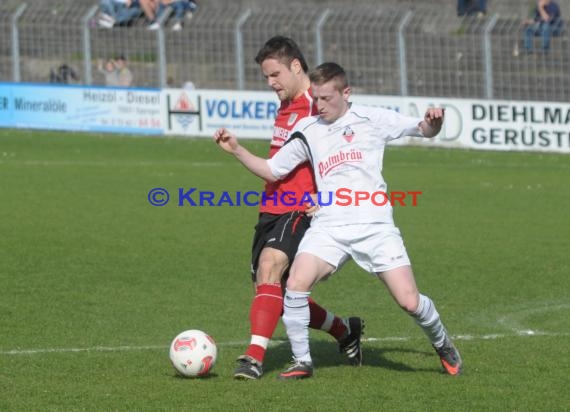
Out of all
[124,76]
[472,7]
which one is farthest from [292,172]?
[472,7]

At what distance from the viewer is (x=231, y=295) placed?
34.5 feet

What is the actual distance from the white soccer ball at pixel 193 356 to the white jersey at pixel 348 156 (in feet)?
3.33

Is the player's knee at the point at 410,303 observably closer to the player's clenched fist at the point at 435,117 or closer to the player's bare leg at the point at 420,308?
the player's bare leg at the point at 420,308

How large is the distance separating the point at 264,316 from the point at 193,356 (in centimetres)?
51

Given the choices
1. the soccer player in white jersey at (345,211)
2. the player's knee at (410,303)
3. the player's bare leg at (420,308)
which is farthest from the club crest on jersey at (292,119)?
the player's knee at (410,303)

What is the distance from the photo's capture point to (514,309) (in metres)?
9.90

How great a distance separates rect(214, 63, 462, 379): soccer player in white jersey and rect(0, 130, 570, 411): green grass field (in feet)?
1.30

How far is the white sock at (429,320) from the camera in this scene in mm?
7227

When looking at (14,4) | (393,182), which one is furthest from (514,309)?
(14,4)

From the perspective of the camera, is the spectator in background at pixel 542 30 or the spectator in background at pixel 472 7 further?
the spectator in background at pixel 472 7

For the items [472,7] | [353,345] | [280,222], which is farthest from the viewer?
[472,7]

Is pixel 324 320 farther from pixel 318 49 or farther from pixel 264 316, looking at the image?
pixel 318 49

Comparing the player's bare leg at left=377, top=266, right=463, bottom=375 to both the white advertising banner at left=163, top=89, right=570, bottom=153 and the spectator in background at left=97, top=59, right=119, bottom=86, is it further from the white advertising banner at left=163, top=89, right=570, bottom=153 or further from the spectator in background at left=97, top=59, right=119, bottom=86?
the spectator in background at left=97, top=59, right=119, bottom=86

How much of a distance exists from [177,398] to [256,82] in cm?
1859
